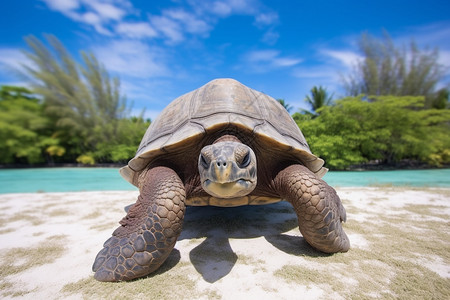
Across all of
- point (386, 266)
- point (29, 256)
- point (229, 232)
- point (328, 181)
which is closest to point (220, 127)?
point (229, 232)

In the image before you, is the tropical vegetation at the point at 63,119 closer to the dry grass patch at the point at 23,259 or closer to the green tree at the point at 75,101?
the green tree at the point at 75,101

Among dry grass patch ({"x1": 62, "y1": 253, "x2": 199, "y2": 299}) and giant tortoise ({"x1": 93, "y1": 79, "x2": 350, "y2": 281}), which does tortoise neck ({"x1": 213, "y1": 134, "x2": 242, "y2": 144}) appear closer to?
giant tortoise ({"x1": 93, "y1": 79, "x2": 350, "y2": 281})

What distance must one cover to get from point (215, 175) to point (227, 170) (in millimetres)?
94

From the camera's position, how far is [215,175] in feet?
4.91

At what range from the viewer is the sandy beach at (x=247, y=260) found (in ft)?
4.42

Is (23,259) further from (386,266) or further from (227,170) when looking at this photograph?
(386,266)

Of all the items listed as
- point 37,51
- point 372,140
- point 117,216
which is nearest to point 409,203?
point 117,216

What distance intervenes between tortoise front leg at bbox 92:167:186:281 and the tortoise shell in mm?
612

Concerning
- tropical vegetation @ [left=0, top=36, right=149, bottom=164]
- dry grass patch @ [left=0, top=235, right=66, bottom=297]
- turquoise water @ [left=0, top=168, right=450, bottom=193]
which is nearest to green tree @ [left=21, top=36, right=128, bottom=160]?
tropical vegetation @ [left=0, top=36, right=149, bottom=164]

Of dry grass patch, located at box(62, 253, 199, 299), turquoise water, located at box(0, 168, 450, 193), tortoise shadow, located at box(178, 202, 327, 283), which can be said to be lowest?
turquoise water, located at box(0, 168, 450, 193)

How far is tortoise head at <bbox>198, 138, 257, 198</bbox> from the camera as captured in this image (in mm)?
1496

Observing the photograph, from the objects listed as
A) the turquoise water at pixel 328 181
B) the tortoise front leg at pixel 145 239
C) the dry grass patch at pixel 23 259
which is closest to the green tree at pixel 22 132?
the turquoise water at pixel 328 181

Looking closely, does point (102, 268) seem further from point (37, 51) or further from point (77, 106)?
point (37, 51)

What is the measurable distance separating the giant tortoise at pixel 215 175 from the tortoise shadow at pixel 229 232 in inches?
11.5
